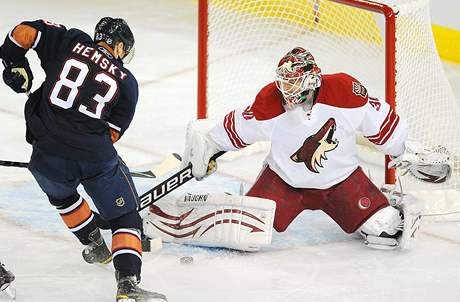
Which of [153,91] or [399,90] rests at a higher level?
[399,90]

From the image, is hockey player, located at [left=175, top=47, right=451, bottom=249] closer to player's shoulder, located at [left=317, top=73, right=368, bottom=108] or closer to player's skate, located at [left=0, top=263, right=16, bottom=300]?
player's shoulder, located at [left=317, top=73, right=368, bottom=108]

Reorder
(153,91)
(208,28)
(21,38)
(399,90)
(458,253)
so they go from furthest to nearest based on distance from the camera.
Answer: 1. (153,91)
2. (208,28)
3. (399,90)
4. (458,253)
5. (21,38)

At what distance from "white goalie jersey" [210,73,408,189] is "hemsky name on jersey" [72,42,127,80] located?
657mm

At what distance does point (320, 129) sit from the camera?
4176 millimetres

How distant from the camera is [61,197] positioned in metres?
3.86

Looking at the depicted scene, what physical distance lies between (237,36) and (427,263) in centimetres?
168

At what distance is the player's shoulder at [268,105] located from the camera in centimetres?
418

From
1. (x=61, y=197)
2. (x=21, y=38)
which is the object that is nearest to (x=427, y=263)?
(x=61, y=197)

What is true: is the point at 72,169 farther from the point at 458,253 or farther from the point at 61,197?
the point at 458,253

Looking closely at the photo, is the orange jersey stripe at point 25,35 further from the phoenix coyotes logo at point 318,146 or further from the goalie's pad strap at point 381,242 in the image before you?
the goalie's pad strap at point 381,242

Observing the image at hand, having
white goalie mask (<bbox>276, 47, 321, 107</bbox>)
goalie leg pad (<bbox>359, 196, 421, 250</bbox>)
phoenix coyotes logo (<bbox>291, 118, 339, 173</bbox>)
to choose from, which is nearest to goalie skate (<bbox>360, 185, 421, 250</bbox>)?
goalie leg pad (<bbox>359, 196, 421, 250</bbox>)

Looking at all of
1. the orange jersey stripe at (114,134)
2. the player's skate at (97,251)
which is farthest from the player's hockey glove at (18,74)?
the player's skate at (97,251)

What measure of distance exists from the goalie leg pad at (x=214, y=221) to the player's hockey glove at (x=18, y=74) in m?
0.73

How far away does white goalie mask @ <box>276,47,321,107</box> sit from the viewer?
13.3 ft
